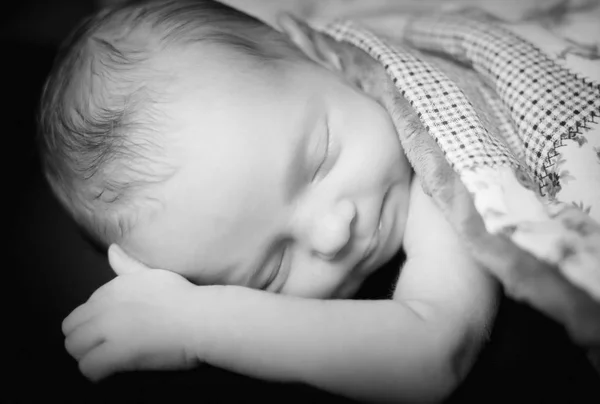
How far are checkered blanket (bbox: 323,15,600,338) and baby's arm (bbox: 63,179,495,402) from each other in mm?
95

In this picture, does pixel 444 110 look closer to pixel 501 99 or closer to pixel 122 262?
pixel 501 99

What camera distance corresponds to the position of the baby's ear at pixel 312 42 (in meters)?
1.02

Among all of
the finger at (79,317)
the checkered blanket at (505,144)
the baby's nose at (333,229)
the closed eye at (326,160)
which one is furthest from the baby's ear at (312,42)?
the finger at (79,317)

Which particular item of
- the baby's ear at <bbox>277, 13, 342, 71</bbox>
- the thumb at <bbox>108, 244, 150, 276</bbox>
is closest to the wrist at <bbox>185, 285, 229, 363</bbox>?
the thumb at <bbox>108, 244, 150, 276</bbox>


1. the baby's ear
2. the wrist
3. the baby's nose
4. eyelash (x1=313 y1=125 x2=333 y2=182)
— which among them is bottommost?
the wrist

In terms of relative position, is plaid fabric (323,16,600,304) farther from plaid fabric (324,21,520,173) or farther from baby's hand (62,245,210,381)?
baby's hand (62,245,210,381)

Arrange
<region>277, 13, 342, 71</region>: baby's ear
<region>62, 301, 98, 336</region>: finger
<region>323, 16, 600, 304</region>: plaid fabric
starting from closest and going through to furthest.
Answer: <region>323, 16, 600, 304</region>: plaid fabric → <region>62, 301, 98, 336</region>: finger → <region>277, 13, 342, 71</region>: baby's ear

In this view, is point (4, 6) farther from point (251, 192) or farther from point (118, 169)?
point (251, 192)

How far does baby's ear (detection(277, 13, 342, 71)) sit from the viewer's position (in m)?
1.02

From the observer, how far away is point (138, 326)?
27.7 inches

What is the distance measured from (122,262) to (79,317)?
0.11 metres

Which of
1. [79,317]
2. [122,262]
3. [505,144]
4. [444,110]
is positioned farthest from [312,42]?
[79,317]

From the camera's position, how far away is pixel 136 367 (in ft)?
2.31

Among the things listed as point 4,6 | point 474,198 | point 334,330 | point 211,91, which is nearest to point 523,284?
point 474,198
